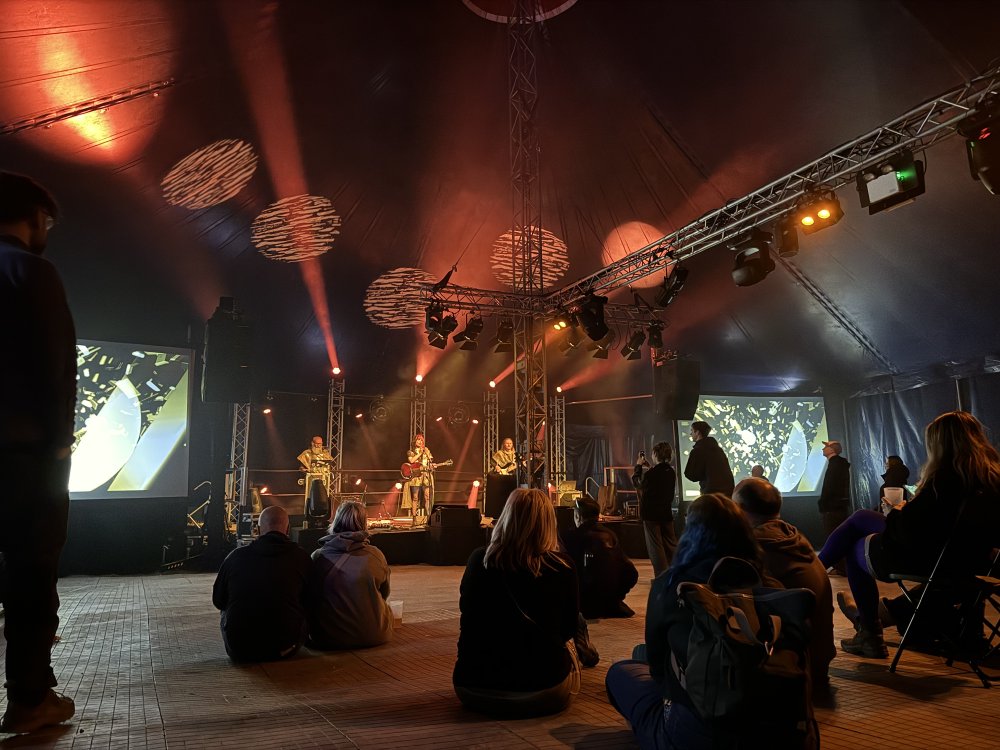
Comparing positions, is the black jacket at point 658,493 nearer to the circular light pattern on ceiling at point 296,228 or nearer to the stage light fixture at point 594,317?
the stage light fixture at point 594,317

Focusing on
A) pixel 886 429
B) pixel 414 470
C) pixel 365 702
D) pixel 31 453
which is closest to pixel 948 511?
pixel 365 702

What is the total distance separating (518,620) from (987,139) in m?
5.11

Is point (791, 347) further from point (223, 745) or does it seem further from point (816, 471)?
point (223, 745)

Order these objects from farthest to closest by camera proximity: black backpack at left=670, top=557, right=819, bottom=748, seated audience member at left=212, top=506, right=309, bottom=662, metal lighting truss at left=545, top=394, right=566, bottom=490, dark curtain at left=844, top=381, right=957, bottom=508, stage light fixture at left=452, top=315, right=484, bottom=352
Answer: metal lighting truss at left=545, top=394, right=566, bottom=490 < dark curtain at left=844, top=381, right=957, bottom=508 < stage light fixture at left=452, top=315, right=484, bottom=352 < seated audience member at left=212, top=506, right=309, bottom=662 < black backpack at left=670, top=557, right=819, bottom=748

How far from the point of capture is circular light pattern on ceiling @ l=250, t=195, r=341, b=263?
9.69 meters

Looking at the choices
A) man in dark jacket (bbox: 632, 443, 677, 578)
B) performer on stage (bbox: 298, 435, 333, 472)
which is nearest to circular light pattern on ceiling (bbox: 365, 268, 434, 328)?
performer on stage (bbox: 298, 435, 333, 472)

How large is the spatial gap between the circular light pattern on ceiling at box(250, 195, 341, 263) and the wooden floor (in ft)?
22.0

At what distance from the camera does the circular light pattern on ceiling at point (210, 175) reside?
837 centimetres

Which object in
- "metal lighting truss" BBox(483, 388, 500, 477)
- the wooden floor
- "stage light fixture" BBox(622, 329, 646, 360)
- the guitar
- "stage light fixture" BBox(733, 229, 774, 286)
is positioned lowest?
the wooden floor

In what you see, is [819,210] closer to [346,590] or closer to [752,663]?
[346,590]

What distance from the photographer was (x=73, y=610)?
558 centimetres

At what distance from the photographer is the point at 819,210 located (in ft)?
21.3

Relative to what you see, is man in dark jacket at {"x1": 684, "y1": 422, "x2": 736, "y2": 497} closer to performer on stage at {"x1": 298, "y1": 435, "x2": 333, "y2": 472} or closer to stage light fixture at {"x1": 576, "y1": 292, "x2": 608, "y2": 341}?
stage light fixture at {"x1": 576, "y1": 292, "x2": 608, "y2": 341}

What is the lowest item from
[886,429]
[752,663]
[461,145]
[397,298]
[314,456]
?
[752,663]
